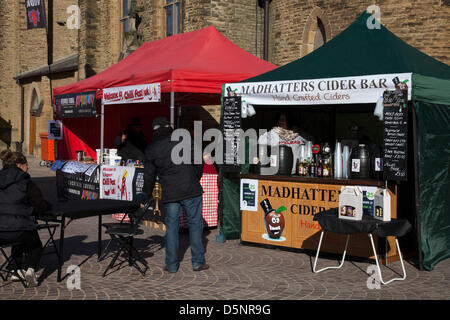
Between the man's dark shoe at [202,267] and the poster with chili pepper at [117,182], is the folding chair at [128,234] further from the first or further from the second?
the poster with chili pepper at [117,182]

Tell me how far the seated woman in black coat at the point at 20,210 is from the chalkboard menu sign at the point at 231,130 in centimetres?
310

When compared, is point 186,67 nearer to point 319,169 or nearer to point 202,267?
point 319,169

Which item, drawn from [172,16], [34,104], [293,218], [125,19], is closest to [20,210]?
[293,218]

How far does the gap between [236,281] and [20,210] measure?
2464mm

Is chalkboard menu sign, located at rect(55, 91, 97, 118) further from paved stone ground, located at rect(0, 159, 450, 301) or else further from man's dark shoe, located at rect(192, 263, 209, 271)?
man's dark shoe, located at rect(192, 263, 209, 271)

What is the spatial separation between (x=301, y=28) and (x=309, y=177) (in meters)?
7.65

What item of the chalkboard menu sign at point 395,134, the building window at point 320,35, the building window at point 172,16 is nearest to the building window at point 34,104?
the building window at point 172,16

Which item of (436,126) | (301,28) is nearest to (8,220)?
(436,126)

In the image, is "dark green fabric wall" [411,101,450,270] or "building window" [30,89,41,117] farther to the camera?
"building window" [30,89,41,117]

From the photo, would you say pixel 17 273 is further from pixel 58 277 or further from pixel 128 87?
pixel 128 87

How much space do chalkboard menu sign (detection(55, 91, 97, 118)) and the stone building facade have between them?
11.9 ft

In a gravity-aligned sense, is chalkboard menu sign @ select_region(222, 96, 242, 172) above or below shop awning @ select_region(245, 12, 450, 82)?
below

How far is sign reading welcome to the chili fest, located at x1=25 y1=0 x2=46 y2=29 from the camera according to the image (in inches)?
1086

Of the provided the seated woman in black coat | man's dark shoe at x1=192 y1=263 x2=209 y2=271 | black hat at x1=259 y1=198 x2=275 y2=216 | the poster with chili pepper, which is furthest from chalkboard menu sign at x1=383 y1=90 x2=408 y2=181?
the poster with chili pepper
